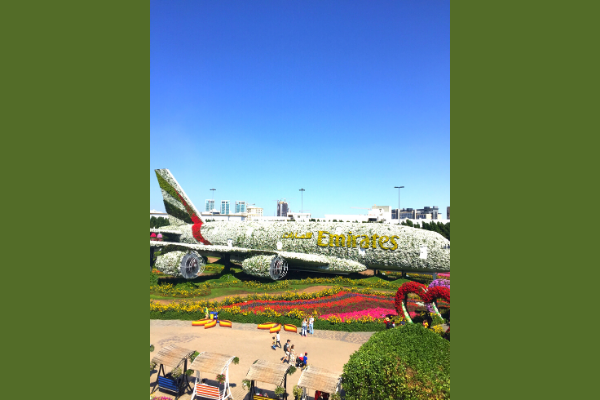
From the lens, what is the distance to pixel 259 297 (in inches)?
846

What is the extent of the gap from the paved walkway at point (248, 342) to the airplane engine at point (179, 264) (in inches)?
264

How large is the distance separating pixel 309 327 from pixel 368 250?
1018 cm

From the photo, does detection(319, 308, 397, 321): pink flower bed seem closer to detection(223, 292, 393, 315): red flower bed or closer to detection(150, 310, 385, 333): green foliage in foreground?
detection(223, 292, 393, 315): red flower bed

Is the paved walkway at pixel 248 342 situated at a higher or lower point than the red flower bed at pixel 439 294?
lower

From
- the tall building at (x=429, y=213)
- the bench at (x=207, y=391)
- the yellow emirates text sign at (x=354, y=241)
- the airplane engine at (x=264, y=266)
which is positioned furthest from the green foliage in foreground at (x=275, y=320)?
the tall building at (x=429, y=213)

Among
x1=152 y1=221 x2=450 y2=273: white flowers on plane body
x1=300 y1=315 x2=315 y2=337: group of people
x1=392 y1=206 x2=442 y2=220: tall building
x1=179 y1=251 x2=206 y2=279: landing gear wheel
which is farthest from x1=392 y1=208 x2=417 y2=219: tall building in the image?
x1=300 y1=315 x2=315 y2=337: group of people

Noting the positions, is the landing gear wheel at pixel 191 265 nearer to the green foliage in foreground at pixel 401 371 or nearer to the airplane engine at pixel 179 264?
the airplane engine at pixel 179 264

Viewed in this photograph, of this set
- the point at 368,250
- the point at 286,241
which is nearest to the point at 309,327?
the point at 368,250

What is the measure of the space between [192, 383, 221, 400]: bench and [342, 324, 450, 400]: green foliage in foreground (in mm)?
3901

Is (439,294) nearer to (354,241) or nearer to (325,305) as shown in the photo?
(325,305)

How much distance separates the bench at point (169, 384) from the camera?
1030 cm

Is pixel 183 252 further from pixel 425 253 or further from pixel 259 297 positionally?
pixel 425 253

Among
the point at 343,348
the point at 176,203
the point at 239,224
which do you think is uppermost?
the point at 176,203

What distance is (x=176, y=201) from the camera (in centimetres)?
3244
